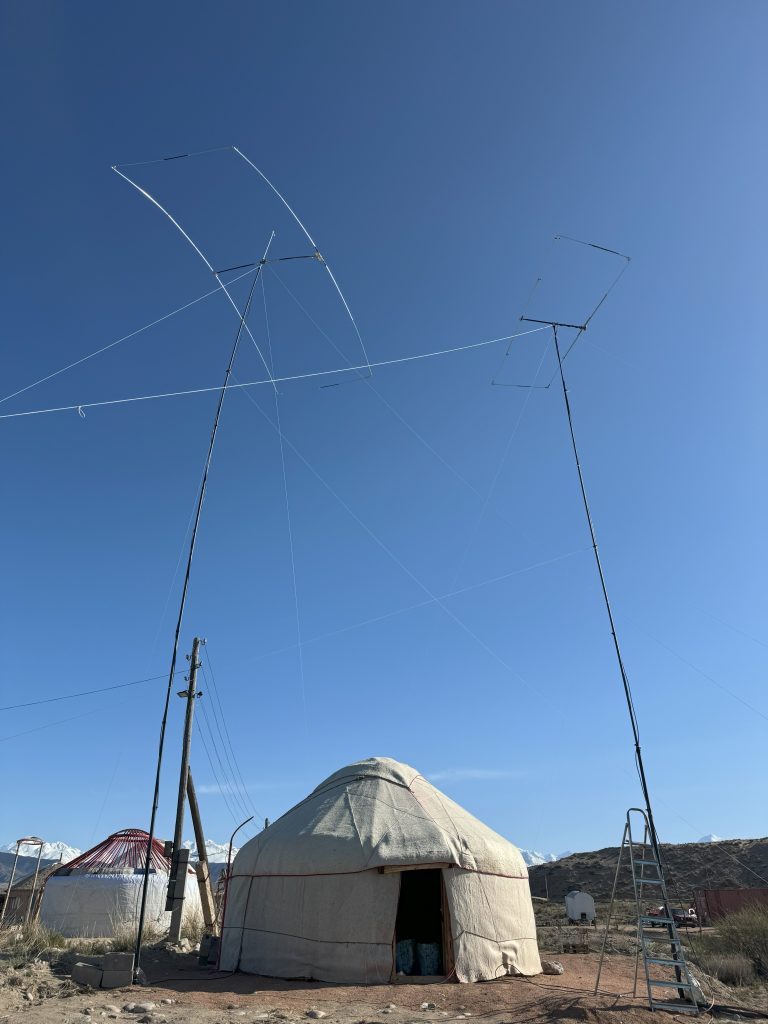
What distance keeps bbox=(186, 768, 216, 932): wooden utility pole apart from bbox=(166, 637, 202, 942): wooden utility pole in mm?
498

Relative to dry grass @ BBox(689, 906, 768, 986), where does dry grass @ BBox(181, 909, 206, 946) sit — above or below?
above

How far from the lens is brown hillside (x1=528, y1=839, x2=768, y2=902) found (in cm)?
4275

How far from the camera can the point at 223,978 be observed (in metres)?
13.2

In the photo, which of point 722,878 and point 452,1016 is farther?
point 722,878

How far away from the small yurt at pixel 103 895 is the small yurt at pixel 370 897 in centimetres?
1273

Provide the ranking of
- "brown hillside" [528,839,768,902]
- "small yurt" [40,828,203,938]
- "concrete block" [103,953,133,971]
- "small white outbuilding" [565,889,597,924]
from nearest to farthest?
1. "concrete block" [103,953,133,971]
2. "small yurt" [40,828,203,938]
3. "small white outbuilding" [565,889,597,924]
4. "brown hillside" [528,839,768,902]

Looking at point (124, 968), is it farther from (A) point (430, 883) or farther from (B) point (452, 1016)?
(A) point (430, 883)

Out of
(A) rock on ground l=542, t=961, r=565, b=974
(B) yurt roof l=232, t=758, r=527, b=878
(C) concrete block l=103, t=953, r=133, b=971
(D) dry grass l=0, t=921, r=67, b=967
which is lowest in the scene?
(A) rock on ground l=542, t=961, r=565, b=974

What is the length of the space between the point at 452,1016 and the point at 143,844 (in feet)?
77.4

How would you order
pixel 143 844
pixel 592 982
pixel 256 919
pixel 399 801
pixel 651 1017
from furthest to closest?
pixel 143 844 → pixel 399 801 → pixel 256 919 → pixel 592 982 → pixel 651 1017

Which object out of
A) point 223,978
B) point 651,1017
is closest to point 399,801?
point 223,978

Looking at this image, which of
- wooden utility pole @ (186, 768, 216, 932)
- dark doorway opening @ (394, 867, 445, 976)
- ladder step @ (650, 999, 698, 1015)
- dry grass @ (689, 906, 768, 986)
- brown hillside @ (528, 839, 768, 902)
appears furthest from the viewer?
brown hillside @ (528, 839, 768, 902)

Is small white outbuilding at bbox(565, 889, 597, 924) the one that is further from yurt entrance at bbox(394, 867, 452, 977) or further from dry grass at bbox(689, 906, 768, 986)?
yurt entrance at bbox(394, 867, 452, 977)

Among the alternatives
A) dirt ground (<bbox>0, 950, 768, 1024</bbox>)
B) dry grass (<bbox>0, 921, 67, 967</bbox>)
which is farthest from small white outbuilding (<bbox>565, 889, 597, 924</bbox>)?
dry grass (<bbox>0, 921, 67, 967</bbox>)
